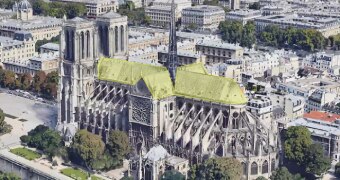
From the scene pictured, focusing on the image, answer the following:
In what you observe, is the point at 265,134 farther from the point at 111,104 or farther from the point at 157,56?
the point at 157,56

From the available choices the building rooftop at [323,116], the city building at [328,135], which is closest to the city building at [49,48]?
the building rooftop at [323,116]

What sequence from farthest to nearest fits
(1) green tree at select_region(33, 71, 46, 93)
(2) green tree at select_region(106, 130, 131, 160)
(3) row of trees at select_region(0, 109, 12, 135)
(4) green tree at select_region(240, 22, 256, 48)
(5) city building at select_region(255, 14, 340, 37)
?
(5) city building at select_region(255, 14, 340, 37) → (4) green tree at select_region(240, 22, 256, 48) → (1) green tree at select_region(33, 71, 46, 93) → (3) row of trees at select_region(0, 109, 12, 135) → (2) green tree at select_region(106, 130, 131, 160)

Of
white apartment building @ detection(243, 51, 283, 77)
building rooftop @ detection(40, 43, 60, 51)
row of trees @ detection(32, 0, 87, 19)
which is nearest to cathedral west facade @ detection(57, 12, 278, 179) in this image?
white apartment building @ detection(243, 51, 283, 77)

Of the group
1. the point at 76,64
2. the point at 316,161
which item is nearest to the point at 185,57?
the point at 76,64

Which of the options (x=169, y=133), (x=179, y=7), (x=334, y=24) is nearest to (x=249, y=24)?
(x=334, y=24)

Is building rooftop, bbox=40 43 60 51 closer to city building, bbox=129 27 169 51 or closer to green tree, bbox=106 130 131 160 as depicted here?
city building, bbox=129 27 169 51

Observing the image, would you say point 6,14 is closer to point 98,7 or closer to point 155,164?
point 98,7
